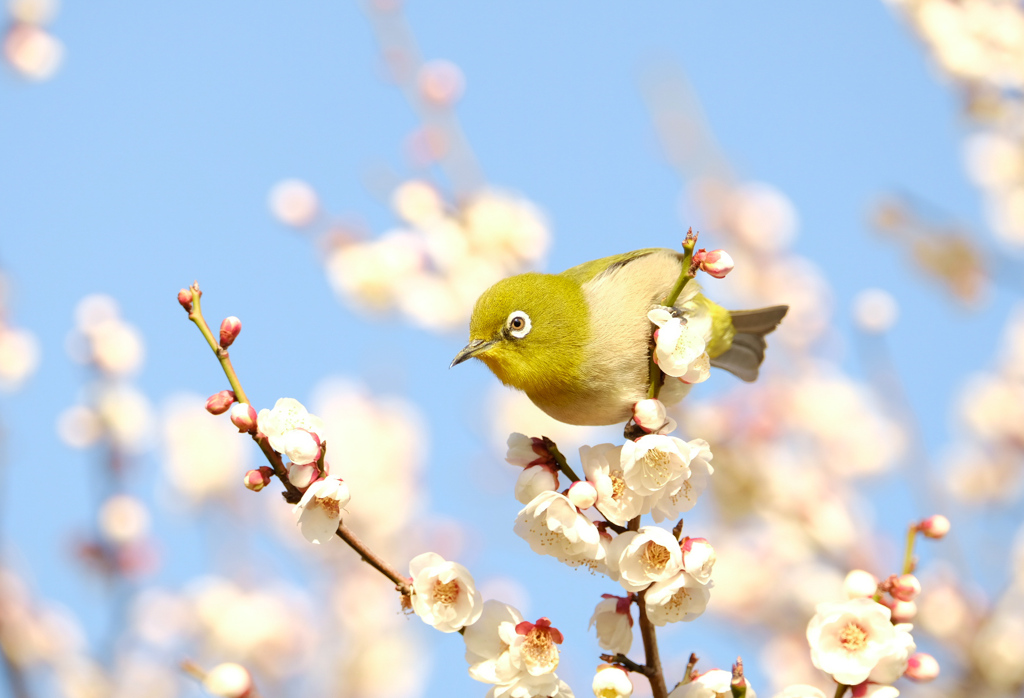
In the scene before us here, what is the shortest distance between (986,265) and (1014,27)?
2.39 m

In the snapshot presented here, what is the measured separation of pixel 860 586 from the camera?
195 centimetres

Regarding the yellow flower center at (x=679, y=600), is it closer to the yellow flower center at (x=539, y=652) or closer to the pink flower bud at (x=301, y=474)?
the yellow flower center at (x=539, y=652)

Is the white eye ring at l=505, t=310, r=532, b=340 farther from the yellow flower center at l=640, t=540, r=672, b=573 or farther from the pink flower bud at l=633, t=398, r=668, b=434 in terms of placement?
the yellow flower center at l=640, t=540, r=672, b=573

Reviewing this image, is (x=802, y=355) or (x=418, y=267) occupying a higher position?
(x=802, y=355)

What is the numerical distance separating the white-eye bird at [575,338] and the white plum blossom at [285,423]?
0.64 meters

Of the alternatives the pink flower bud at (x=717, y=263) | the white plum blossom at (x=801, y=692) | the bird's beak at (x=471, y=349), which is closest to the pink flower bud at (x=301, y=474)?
the bird's beak at (x=471, y=349)

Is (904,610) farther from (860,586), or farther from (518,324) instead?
(518,324)

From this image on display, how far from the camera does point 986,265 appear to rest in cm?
427

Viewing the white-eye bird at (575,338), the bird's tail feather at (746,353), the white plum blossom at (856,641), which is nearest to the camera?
the white plum blossom at (856,641)

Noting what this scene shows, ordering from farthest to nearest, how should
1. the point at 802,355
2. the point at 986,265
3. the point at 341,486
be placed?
the point at 802,355
the point at 986,265
the point at 341,486

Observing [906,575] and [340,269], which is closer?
[906,575]

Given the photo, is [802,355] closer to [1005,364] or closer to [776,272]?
[776,272]

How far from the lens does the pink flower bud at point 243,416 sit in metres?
1.68

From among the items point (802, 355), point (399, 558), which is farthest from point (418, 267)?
point (802, 355)
